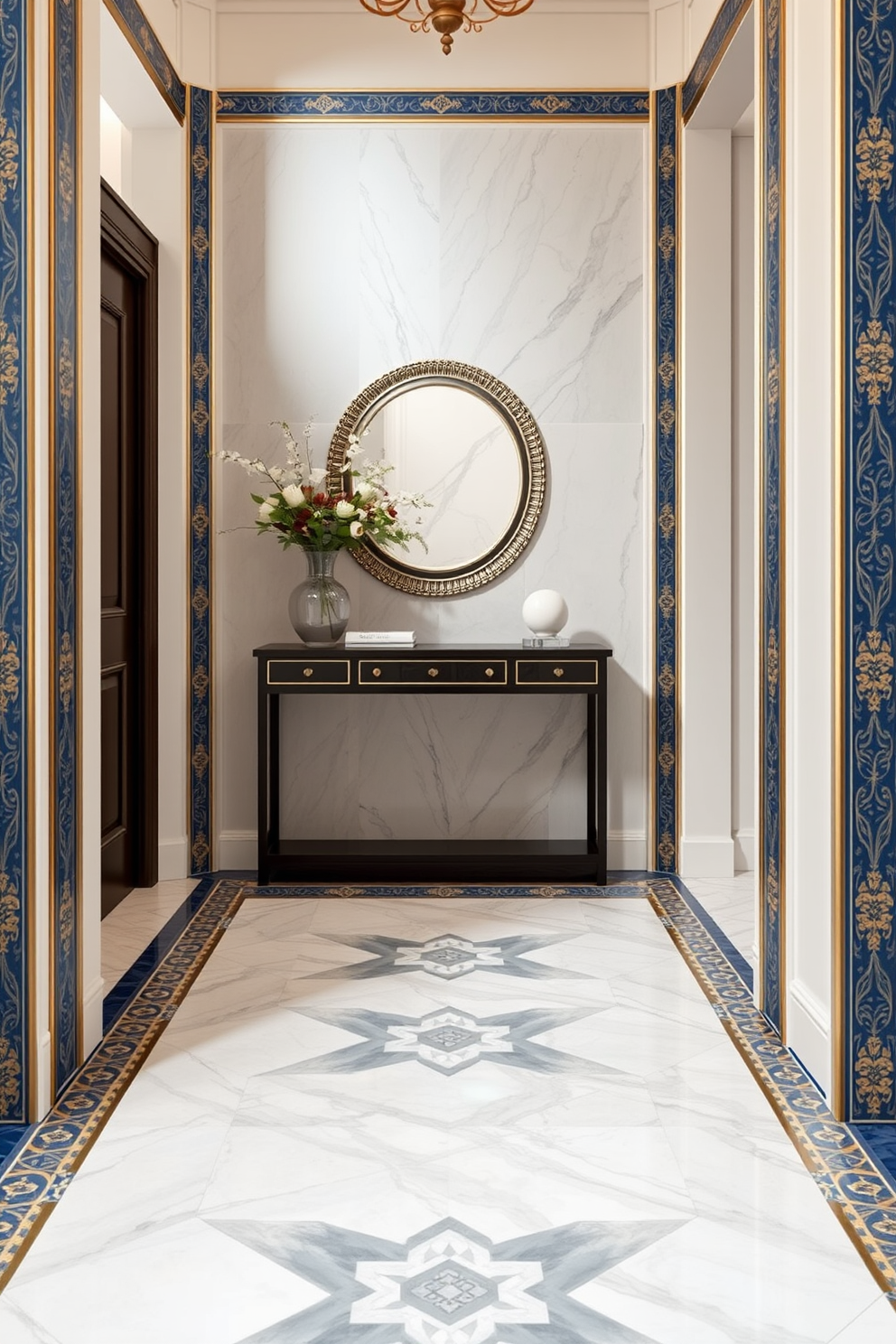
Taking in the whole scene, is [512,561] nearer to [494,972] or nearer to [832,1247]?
[494,972]

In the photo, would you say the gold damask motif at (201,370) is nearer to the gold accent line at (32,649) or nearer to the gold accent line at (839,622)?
the gold accent line at (32,649)

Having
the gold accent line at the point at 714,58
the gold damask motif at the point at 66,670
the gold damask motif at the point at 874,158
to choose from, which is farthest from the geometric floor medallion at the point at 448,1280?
the gold accent line at the point at 714,58

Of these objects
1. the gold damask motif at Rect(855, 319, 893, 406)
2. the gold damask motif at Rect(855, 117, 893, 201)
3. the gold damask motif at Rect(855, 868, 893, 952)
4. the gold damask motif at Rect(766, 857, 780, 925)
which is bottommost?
the gold damask motif at Rect(766, 857, 780, 925)

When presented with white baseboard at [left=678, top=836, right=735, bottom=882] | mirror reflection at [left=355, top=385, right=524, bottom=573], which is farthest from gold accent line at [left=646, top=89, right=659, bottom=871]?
mirror reflection at [left=355, top=385, right=524, bottom=573]

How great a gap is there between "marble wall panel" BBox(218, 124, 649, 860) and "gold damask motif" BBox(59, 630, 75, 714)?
6.81 ft

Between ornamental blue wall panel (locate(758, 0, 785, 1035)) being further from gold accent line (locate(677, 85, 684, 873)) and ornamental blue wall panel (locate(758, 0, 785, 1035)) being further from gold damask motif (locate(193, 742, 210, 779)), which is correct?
gold damask motif (locate(193, 742, 210, 779))

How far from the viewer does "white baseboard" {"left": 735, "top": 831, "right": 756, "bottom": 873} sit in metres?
4.75

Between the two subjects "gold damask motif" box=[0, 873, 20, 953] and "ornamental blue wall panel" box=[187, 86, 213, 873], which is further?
"ornamental blue wall panel" box=[187, 86, 213, 873]

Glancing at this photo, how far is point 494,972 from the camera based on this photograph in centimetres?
344

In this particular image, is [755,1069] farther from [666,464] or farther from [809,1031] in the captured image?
[666,464]

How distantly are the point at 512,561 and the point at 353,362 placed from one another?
1.01 metres

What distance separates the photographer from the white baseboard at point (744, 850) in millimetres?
4750

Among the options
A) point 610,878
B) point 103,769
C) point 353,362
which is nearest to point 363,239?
point 353,362

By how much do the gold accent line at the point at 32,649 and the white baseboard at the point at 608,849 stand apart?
7.59 feet
